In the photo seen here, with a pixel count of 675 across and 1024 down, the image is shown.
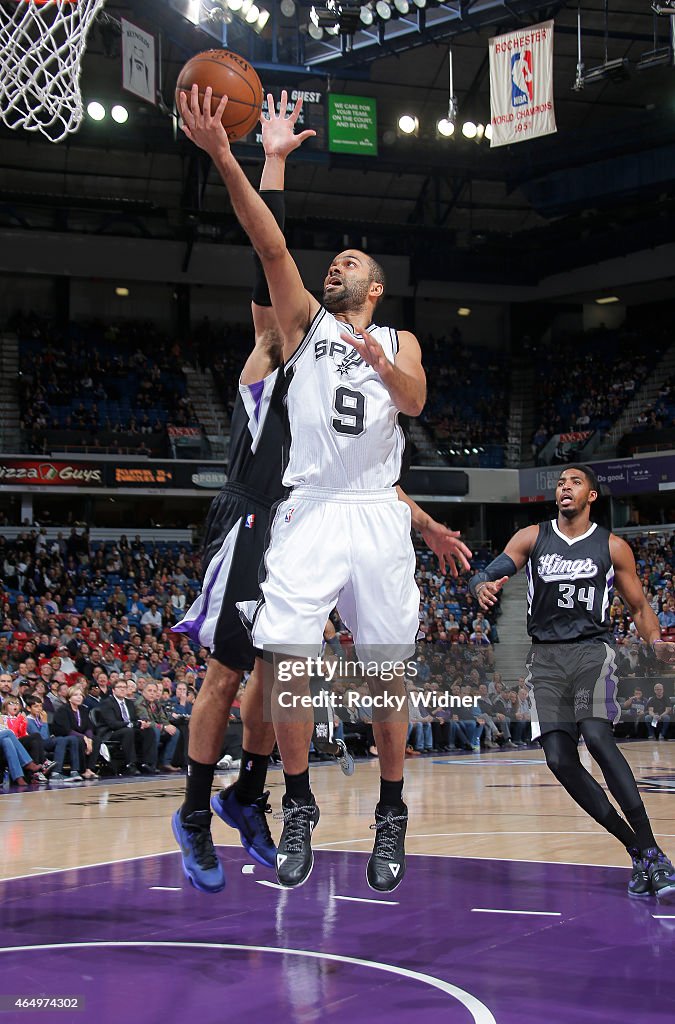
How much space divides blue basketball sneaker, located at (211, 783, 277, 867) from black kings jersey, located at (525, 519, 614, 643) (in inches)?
80.0

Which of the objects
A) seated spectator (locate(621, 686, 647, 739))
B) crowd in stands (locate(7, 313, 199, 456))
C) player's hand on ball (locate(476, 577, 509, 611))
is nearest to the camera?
player's hand on ball (locate(476, 577, 509, 611))

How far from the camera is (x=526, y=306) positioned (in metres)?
33.9

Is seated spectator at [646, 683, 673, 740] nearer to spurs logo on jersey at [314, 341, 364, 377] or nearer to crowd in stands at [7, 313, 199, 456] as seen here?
crowd in stands at [7, 313, 199, 456]

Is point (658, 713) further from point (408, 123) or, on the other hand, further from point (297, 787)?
point (297, 787)

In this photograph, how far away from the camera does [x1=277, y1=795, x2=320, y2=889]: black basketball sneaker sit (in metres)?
4.10

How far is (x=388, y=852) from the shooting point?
14.2 ft

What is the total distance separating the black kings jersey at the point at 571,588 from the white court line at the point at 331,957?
222 cm

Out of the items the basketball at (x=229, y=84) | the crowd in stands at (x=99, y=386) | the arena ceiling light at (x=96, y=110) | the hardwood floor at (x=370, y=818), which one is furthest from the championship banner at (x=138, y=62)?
the basketball at (x=229, y=84)

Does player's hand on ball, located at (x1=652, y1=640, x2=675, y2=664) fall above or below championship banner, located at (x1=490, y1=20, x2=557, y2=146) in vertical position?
below

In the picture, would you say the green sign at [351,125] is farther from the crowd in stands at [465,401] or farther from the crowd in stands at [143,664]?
the crowd in stands at [465,401]

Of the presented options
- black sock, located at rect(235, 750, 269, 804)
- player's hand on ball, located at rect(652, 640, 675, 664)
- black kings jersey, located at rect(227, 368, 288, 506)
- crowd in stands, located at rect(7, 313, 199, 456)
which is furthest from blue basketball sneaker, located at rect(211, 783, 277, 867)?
crowd in stands, located at rect(7, 313, 199, 456)

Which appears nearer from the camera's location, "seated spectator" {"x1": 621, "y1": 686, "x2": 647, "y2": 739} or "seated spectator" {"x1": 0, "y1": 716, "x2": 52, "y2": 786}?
"seated spectator" {"x1": 0, "y1": 716, "x2": 52, "y2": 786}

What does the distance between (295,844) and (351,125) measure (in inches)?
713

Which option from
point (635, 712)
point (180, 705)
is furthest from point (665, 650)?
point (635, 712)
